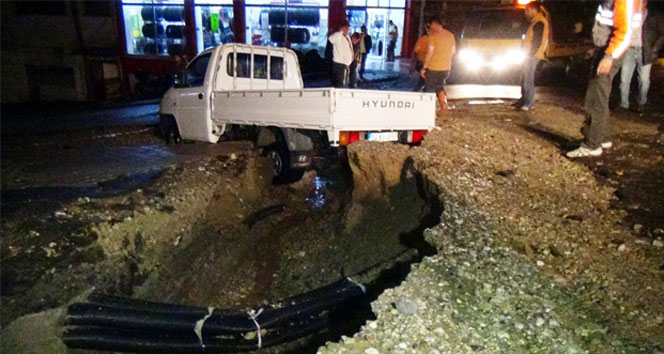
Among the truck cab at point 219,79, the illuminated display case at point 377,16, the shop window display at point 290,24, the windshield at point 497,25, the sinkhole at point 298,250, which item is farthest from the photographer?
the illuminated display case at point 377,16

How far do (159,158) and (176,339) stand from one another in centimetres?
373

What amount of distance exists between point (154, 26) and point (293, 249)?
18.3 m

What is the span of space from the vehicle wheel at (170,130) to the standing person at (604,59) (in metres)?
6.35

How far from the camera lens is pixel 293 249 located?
576 cm

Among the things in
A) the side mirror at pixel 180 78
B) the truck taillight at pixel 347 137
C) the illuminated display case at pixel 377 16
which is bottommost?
the truck taillight at pixel 347 137

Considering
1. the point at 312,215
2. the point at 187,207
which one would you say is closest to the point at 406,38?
the point at 312,215

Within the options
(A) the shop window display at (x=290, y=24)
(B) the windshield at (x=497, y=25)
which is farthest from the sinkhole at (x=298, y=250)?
(A) the shop window display at (x=290, y=24)

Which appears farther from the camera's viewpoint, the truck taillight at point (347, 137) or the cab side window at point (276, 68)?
the cab side window at point (276, 68)

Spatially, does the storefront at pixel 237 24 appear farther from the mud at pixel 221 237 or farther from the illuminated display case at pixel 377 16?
the mud at pixel 221 237

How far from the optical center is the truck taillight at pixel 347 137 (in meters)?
5.43

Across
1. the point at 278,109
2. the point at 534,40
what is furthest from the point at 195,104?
the point at 534,40

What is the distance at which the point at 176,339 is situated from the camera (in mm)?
3559

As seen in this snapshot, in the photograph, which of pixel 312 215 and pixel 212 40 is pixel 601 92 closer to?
pixel 312 215

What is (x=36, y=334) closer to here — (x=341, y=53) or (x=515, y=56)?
(x=341, y=53)
